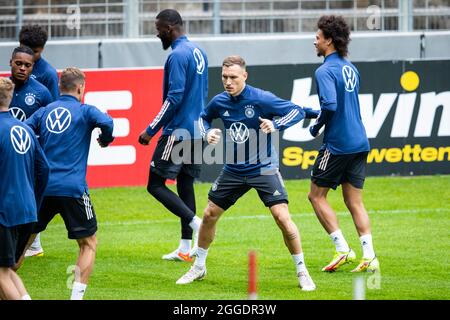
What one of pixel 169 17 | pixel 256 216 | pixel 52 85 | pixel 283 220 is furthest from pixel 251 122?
pixel 256 216

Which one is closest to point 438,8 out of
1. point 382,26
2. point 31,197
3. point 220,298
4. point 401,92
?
point 382,26

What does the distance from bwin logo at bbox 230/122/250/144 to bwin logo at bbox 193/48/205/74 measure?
5.86 ft

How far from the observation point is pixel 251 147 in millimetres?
9766

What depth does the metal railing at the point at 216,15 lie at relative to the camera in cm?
1955

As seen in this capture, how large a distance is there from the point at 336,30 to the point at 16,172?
396 cm

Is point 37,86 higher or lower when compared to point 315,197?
higher

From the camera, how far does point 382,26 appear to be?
20.0 m

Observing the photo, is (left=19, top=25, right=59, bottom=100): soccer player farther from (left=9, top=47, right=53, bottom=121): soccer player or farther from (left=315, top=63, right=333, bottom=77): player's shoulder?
(left=315, top=63, right=333, bottom=77): player's shoulder

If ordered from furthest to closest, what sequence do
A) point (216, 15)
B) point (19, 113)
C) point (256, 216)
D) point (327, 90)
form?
1. point (216, 15)
2. point (256, 216)
3. point (19, 113)
4. point (327, 90)

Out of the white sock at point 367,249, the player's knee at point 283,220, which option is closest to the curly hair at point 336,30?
the white sock at point 367,249

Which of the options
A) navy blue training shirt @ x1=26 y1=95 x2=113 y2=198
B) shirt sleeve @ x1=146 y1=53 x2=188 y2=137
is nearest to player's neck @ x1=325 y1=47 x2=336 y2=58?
shirt sleeve @ x1=146 y1=53 x2=188 y2=137

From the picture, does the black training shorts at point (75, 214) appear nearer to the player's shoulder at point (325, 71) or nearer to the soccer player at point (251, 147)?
the soccer player at point (251, 147)

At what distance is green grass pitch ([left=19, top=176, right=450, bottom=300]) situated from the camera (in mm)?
9719

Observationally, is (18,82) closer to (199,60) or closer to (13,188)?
(199,60)
